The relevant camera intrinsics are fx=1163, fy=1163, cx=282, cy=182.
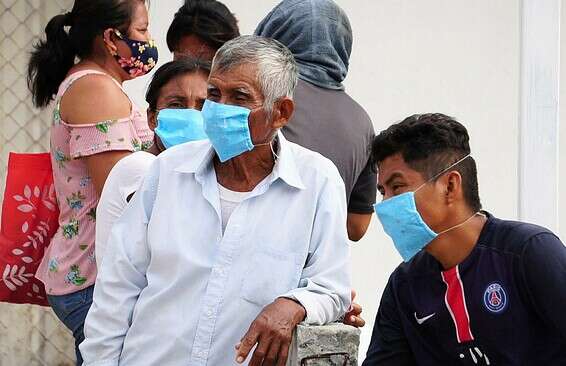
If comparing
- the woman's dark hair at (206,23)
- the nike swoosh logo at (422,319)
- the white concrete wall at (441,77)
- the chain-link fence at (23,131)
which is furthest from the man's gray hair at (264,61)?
the chain-link fence at (23,131)

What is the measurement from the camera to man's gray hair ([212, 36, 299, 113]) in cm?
319

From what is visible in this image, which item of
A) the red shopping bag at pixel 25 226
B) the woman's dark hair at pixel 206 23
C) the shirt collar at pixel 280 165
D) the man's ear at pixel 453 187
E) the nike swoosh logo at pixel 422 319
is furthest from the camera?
the woman's dark hair at pixel 206 23

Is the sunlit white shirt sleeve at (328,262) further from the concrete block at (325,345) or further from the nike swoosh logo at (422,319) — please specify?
the nike swoosh logo at (422,319)

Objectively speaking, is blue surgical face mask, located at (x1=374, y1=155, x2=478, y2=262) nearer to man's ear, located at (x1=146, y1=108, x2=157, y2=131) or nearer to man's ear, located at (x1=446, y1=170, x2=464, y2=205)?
man's ear, located at (x1=446, y1=170, x2=464, y2=205)

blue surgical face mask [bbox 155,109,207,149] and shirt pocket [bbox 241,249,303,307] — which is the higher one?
blue surgical face mask [bbox 155,109,207,149]

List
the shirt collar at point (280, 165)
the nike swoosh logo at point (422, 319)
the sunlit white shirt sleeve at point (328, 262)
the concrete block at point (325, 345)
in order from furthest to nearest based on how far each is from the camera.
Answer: the nike swoosh logo at point (422, 319), the shirt collar at point (280, 165), the sunlit white shirt sleeve at point (328, 262), the concrete block at point (325, 345)

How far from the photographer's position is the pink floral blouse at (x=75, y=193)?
3.72 metres

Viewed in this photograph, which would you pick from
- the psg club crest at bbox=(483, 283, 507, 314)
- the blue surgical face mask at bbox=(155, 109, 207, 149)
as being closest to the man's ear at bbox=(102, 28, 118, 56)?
the blue surgical face mask at bbox=(155, 109, 207, 149)

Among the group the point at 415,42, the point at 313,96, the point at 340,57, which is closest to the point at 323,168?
the point at 313,96

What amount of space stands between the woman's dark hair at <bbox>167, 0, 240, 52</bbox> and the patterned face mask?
39 centimetres

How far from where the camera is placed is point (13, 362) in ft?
19.8

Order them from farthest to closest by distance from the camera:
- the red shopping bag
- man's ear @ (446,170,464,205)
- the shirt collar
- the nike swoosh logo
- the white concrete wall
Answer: the white concrete wall, the red shopping bag, man's ear @ (446,170,464,205), the nike swoosh logo, the shirt collar

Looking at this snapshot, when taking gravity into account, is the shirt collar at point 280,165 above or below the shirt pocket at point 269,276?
above

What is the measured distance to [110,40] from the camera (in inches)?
156
